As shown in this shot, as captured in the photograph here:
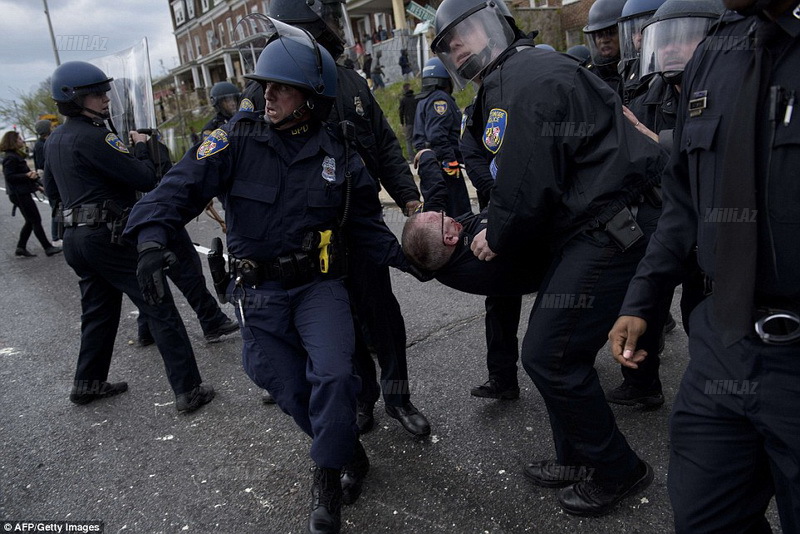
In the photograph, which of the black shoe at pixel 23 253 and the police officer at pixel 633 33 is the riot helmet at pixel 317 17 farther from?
the black shoe at pixel 23 253

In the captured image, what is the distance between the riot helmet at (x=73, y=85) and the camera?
3785mm

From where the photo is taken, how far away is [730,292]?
141cm

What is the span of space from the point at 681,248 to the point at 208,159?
6.26ft

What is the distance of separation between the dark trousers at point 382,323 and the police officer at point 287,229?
0.36 metres

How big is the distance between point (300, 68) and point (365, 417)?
1.87 metres

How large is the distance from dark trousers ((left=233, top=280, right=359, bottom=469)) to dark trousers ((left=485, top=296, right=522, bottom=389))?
932 millimetres

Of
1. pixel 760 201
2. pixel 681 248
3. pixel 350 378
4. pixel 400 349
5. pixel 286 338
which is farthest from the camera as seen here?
pixel 400 349

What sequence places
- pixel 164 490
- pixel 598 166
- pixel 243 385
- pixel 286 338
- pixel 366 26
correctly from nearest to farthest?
pixel 598 166 → pixel 286 338 → pixel 164 490 → pixel 243 385 → pixel 366 26

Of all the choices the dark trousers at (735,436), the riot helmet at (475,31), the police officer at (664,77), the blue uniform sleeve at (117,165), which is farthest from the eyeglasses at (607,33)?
the blue uniform sleeve at (117,165)

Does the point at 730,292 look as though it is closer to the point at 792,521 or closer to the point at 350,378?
the point at 792,521

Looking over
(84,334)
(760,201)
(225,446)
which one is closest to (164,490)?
(225,446)

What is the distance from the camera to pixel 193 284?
15.4ft

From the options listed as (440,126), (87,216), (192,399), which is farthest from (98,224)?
(440,126)

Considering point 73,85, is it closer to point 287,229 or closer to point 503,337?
point 287,229
